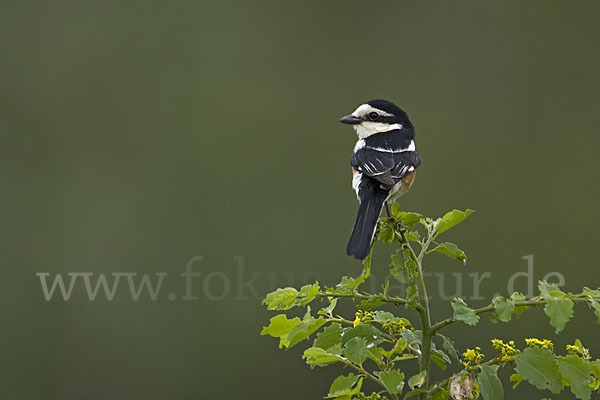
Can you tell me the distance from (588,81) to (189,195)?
3.91 m

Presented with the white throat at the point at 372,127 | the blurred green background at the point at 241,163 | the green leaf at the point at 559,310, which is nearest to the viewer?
the green leaf at the point at 559,310

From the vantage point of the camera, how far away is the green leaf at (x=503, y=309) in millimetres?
1703

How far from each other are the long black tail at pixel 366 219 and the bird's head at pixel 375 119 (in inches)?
25.1

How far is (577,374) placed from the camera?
1722 mm

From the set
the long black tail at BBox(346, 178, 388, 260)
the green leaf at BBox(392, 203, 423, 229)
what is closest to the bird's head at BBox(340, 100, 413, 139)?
the long black tail at BBox(346, 178, 388, 260)

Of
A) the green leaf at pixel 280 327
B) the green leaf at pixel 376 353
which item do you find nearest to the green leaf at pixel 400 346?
the green leaf at pixel 376 353

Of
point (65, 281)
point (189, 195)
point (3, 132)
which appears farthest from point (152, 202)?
point (3, 132)

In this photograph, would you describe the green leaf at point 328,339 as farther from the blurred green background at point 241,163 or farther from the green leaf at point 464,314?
the blurred green background at point 241,163

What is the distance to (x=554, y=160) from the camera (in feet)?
27.2

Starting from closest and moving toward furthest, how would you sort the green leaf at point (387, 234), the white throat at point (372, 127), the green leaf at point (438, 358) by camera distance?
the green leaf at point (438, 358) → the green leaf at point (387, 234) → the white throat at point (372, 127)

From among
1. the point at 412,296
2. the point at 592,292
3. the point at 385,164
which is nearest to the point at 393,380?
the point at 412,296

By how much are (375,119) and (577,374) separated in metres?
2.08

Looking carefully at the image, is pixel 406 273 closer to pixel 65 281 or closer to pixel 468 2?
pixel 65 281

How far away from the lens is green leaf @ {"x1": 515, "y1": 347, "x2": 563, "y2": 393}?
1728 millimetres
